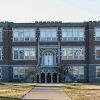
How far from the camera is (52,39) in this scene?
68.1 meters

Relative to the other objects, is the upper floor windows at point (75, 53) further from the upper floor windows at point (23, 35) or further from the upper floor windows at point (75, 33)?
the upper floor windows at point (23, 35)

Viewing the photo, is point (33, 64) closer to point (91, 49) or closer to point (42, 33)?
point (42, 33)

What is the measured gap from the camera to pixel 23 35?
223 feet

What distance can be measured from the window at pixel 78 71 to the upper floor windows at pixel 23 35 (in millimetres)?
7971

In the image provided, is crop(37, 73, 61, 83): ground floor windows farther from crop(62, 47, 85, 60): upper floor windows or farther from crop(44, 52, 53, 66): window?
crop(62, 47, 85, 60): upper floor windows

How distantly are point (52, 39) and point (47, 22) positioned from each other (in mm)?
2667

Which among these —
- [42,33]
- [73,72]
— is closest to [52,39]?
[42,33]

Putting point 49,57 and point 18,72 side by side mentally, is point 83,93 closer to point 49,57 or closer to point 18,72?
point 49,57

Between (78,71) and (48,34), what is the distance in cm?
716

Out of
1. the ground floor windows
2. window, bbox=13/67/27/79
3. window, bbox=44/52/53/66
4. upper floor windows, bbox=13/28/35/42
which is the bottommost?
the ground floor windows

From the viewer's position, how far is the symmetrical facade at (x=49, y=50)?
67000mm

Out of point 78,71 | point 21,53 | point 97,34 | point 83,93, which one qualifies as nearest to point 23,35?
point 21,53

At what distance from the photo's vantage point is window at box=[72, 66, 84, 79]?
220ft

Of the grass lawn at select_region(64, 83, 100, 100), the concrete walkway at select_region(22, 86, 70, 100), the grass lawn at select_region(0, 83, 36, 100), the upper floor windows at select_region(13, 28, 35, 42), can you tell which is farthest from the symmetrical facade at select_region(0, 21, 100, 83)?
the concrete walkway at select_region(22, 86, 70, 100)
